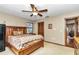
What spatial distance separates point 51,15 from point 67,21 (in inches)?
10.5

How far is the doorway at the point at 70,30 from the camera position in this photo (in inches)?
48.9

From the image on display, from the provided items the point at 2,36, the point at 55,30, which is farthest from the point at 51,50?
the point at 2,36

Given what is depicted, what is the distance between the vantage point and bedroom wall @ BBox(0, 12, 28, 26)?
48.6 inches

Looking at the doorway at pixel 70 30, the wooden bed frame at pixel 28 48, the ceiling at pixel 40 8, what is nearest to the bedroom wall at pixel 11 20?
the ceiling at pixel 40 8

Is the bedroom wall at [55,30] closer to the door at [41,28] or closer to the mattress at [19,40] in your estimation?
the door at [41,28]

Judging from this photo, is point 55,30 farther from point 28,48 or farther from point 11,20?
point 11,20

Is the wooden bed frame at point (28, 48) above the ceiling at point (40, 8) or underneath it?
underneath

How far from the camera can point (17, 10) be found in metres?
1.27

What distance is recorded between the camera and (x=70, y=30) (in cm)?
130

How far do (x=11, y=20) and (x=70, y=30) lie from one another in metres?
0.91

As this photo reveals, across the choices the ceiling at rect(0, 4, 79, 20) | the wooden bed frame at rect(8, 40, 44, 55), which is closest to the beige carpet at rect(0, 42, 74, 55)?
the wooden bed frame at rect(8, 40, 44, 55)

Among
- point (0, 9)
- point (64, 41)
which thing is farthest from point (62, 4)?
point (0, 9)

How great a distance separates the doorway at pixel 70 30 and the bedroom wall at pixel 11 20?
26.7 inches

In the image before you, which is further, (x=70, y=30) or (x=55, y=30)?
(x=55, y=30)
